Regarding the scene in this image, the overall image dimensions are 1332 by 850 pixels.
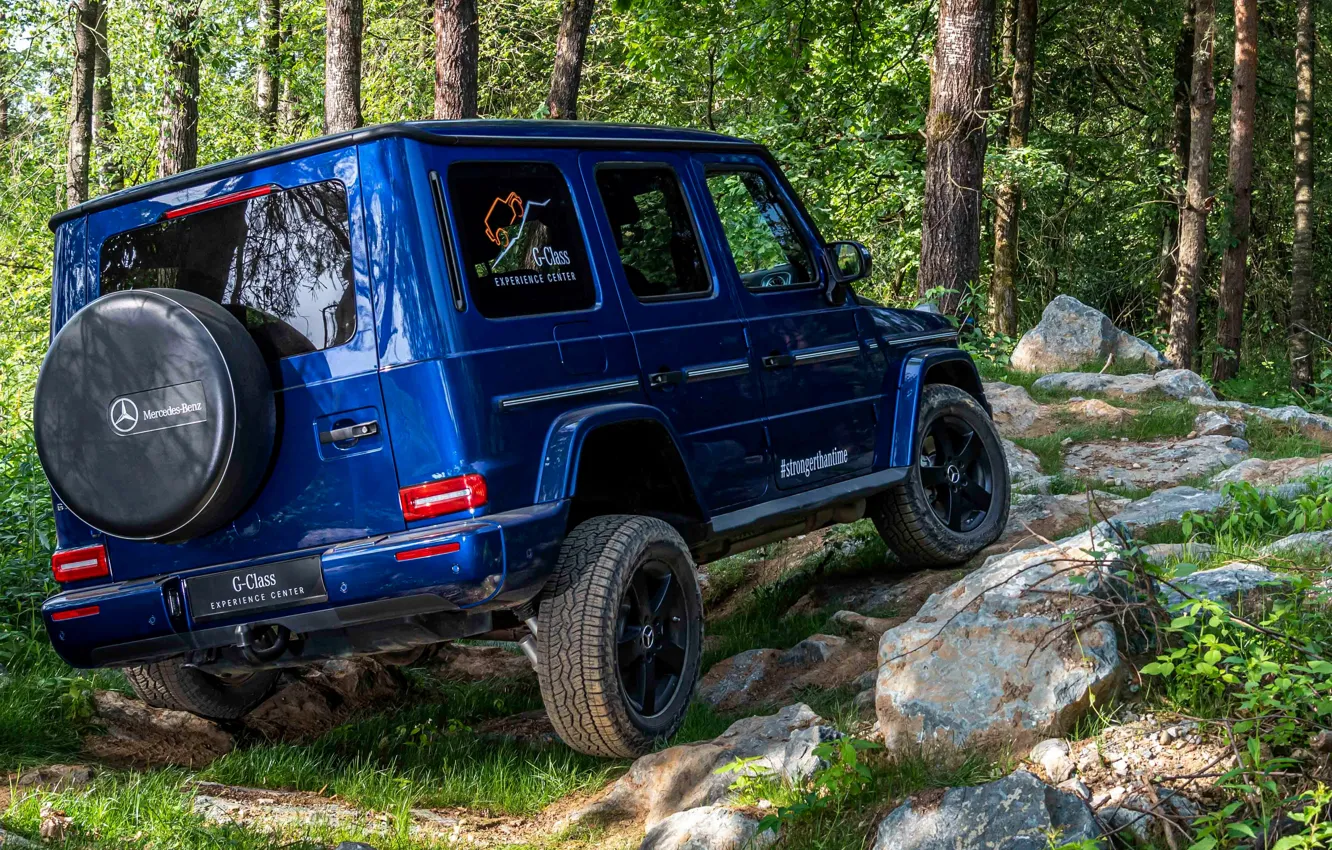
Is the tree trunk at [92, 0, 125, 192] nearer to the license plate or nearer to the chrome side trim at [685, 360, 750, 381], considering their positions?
the chrome side trim at [685, 360, 750, 381]

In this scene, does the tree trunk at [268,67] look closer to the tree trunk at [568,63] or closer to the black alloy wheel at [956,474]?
the tree trunk at [568,63]

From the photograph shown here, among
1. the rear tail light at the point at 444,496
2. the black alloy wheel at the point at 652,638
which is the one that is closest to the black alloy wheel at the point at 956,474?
the black alloy wheel at the point at 652,638

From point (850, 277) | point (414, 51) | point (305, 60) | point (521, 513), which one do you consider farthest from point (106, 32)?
point (521, 513)

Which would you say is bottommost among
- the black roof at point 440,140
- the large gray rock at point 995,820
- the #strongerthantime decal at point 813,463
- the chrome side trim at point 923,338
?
the large gray rock at point 995,820

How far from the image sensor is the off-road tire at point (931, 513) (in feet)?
20.0

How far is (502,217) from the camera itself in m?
4.30

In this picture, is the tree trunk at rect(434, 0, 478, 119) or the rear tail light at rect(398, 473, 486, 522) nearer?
the rear tail light at rect(398, 473, 486, 522)

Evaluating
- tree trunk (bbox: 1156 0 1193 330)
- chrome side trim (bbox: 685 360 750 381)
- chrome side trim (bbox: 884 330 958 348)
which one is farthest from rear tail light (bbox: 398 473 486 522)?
tree trunk (bbox: 1156 0 1193 330)

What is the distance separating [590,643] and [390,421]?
0.93 m

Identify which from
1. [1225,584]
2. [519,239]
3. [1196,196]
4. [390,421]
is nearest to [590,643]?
[390,421]

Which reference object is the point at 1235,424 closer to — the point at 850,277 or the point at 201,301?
the point at 850,277

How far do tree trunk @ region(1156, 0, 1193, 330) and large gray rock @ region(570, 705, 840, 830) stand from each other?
17988 millimetres

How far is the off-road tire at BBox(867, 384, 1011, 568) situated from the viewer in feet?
20.0

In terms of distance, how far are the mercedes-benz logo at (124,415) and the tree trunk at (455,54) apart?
7.75 metres
